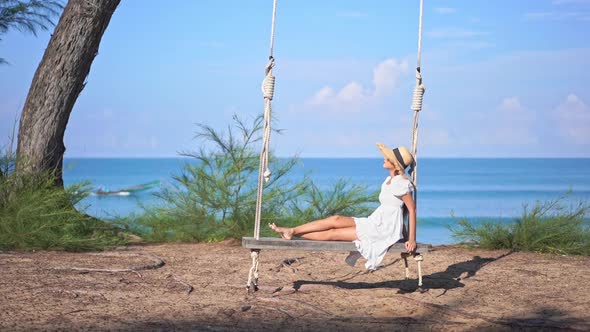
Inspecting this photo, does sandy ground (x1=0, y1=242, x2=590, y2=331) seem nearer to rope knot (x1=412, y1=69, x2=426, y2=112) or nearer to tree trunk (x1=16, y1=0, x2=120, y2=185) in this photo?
rope knot (x1=412, y1=69, x2=426, y2=112)

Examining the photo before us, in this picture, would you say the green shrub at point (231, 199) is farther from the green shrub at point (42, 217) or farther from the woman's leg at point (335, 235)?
the woman's leg at point (335, 235)

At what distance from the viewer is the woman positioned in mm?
5465

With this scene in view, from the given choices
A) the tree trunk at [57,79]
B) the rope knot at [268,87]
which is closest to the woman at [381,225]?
the rope knot at [268,87]

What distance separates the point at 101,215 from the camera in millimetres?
9195

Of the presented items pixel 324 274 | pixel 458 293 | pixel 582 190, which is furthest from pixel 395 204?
pixel 582 190

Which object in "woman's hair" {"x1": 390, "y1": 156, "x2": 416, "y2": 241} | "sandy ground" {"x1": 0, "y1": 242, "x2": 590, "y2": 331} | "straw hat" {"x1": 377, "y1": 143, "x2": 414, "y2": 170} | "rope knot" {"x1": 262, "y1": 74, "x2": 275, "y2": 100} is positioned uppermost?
"rope knot" {"x1": 262, "y1": 74, "x2": 275, "y2": 100}

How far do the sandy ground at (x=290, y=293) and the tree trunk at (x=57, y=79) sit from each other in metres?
1.55

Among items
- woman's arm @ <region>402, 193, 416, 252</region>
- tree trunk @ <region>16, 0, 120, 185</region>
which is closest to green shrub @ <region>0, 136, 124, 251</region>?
tree trunk @ <region>16, 0, 120, 185</region>

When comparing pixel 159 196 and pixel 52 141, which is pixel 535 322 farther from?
pixel 52 141

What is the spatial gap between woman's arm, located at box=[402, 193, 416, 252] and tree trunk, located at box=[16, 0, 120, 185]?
14.8ft

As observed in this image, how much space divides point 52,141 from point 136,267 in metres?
2.60

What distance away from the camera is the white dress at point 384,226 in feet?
17.9

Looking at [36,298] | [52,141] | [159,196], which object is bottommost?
[36,298]

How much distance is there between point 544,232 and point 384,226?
3.04m
